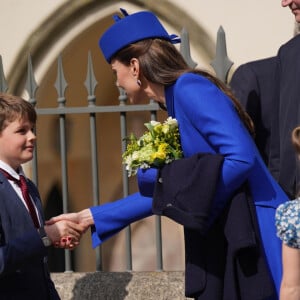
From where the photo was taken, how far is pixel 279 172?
419cm

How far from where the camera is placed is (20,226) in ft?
14.2

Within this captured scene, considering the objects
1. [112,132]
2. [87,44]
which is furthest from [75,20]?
[112,132]

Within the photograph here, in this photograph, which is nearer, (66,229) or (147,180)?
(147,180)

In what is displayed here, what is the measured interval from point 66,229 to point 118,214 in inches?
16.7

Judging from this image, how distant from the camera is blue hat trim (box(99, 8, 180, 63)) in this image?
13.0 ft

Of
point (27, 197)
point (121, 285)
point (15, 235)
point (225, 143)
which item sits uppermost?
point (225, 143)

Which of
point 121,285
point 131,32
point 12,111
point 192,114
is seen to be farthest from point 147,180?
point 121,285

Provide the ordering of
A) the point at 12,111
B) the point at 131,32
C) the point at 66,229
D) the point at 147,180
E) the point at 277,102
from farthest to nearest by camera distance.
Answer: the point at 12,111 → the point at 66,229 → the point at 277,102 → the point at 131,32 → the point at 147,180

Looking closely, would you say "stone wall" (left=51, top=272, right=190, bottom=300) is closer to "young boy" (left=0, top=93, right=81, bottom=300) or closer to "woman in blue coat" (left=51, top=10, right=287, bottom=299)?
"young boy" (left=0, top=93, right=81, bottom=300)

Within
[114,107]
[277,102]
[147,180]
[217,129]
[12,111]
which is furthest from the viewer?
[114,107]

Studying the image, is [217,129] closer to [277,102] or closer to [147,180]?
[147,180]

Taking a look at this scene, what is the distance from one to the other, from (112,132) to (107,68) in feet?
2.06

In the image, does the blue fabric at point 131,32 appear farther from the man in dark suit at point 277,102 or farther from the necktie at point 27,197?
the necktie at point 27,197

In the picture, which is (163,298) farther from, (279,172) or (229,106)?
(229,106)
